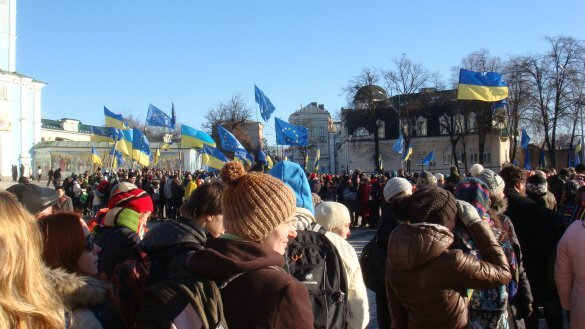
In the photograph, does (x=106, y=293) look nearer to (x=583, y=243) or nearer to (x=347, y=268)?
(x=347, y=268)

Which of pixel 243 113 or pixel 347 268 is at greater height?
pixel 243 113

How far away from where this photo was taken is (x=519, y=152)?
2591 inches

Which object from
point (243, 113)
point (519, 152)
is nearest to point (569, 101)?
point (519, 152)

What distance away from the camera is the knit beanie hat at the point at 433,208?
3.73m

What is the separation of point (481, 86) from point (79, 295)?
48.3 ft

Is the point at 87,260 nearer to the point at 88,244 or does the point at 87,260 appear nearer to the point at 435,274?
the point at 88,244

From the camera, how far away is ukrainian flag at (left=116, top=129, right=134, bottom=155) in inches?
1118

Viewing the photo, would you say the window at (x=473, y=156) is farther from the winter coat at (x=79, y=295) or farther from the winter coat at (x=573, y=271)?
the winter coat at (x=79, y=295)

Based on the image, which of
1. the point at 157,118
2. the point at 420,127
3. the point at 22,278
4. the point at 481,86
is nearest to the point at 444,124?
the point at 420,127

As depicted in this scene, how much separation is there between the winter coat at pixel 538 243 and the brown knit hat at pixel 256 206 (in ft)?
12.9

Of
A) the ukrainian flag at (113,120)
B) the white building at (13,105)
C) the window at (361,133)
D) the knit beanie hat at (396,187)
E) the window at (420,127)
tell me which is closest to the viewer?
the knit beanie hat at (396,187)

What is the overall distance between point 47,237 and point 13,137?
67691 millimetres

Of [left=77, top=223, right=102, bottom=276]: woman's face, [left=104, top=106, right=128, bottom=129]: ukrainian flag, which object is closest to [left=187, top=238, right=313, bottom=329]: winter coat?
[left=77, top=223, right=102, bottom=276]: woman's face

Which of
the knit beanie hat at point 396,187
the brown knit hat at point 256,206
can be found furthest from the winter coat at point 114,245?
the knit beanie hat at point 396,187
